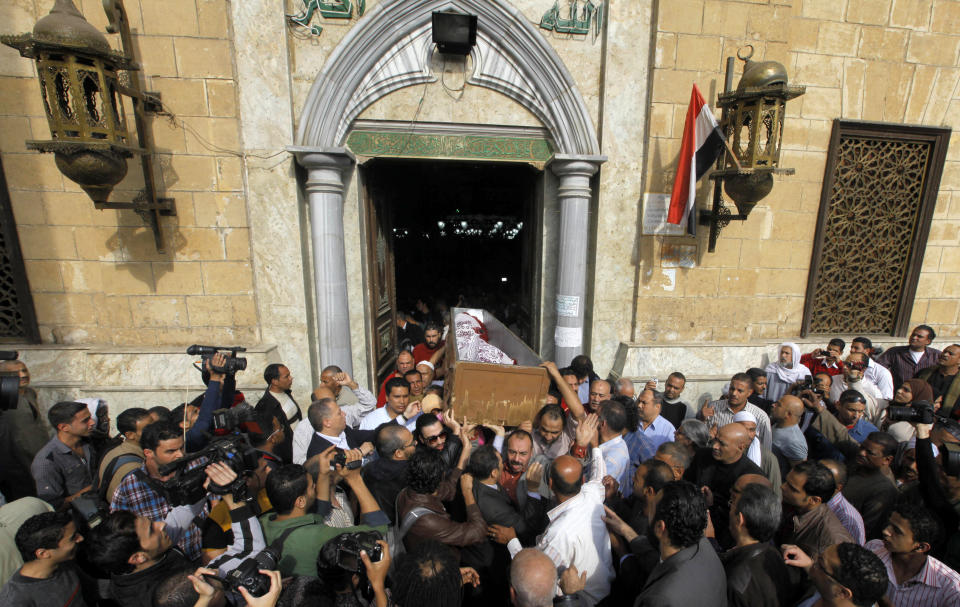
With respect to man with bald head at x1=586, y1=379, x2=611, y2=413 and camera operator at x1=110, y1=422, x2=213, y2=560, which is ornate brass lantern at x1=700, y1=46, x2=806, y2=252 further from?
camera operator at x1=110, y1=422, x2=213, y2=560

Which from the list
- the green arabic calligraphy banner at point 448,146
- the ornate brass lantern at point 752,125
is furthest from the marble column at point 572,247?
the ornate brass lantern at point 752,125

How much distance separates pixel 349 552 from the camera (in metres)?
1.59

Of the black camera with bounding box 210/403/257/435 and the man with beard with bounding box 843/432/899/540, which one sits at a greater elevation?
the black camera with bounding box 210/403/257/435

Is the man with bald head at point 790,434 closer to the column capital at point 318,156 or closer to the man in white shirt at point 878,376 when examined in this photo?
the man in white shirt at point 878,376

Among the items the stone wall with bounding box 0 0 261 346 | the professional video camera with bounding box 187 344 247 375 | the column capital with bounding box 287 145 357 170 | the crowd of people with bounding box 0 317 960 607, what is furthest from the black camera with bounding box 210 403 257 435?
the column capital with bounding box 287 145 357 170

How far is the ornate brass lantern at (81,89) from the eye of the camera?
314 centimetres

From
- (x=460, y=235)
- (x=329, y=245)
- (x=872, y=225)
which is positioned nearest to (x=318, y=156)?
(x=329, y=245)

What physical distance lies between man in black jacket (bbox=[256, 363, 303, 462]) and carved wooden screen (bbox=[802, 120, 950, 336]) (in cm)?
628

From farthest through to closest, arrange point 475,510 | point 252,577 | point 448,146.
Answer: point 448,146
point 475,510
point 252,577

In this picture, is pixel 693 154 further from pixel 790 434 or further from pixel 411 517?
pixel 411 517

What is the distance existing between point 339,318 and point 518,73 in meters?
3.35

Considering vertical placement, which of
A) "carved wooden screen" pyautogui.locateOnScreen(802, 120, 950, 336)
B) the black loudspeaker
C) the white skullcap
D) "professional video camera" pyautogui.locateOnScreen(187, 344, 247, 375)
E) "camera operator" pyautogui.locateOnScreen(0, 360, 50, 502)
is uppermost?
the black loudspeaker

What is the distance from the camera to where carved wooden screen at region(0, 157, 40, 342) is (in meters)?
4.15

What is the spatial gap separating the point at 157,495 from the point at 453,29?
4.56 meters
